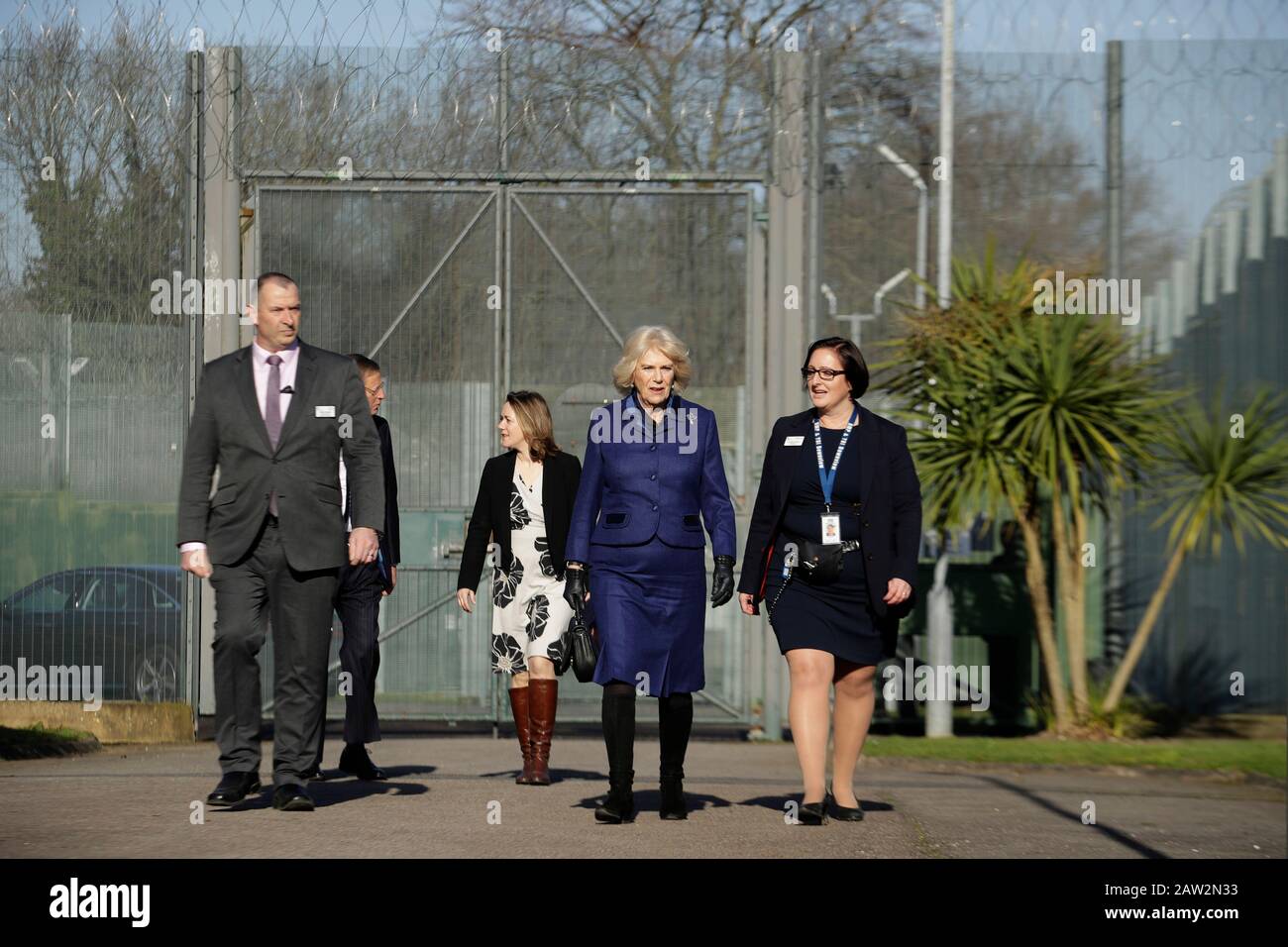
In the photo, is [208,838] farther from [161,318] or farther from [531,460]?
[161,318]

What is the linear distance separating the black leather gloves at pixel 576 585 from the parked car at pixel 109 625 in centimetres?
404

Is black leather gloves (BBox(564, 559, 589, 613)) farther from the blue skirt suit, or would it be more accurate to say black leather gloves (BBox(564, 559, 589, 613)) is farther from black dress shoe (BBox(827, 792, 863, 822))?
black dress shoe (BBox(827, 792, 863, 822))

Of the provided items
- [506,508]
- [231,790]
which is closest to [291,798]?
[231,790]

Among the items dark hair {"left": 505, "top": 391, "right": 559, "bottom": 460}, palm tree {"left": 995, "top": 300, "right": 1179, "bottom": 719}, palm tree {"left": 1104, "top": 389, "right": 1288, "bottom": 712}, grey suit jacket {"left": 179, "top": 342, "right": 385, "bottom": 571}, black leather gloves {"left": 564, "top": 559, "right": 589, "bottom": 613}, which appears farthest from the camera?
palm tree {"left": 1104, "top": 389, "right": 1288, "bottom": 712}

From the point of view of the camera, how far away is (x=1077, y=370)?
37.3 ft

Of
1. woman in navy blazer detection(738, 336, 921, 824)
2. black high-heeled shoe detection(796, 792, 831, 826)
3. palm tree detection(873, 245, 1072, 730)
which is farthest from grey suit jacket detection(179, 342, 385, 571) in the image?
palm tree detection(873, 245, 1072, 730)

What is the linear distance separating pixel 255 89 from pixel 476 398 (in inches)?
84.3

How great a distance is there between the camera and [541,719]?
8.61 meters

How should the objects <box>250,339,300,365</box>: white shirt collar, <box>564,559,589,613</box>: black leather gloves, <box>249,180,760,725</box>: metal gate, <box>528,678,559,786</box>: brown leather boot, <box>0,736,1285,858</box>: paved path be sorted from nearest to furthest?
<box>0,736,1285,858</box>: paved path, <box>250,339,300,365</box>: white shirt collar, <box>564,559,589,613</box>: black leather gloves, <box>528,678,559,786</box>: brown leather boot, <box>249,180,760,725</box>: metal gate

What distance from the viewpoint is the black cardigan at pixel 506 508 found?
8.63 m

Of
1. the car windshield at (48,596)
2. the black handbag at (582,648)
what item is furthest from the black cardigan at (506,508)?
the car windshield at (48,596)

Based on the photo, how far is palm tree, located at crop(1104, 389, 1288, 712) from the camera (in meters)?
11.5

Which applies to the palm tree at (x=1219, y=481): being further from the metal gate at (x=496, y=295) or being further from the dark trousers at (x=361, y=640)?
the dark trousers at (x=361, y=640)

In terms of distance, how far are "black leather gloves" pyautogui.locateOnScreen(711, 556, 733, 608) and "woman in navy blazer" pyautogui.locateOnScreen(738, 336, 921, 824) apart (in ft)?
0.42
